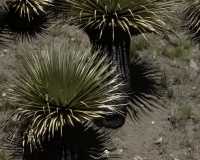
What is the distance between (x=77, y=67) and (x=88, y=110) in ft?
1.99

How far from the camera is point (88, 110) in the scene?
6656 mm

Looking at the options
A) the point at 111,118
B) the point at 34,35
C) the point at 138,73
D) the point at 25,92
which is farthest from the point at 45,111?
the point at 34,35

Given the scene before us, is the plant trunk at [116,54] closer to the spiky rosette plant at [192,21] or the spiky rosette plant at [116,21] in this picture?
the spiky rosette plant at [116,21]

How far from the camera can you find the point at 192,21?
35.1 feet

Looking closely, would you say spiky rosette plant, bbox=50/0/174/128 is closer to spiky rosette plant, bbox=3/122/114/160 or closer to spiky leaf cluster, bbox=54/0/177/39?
spiky leaf cluster, bbox=54/0/177/39

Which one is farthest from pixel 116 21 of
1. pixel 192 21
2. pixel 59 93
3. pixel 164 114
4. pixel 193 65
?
pixel 192 21

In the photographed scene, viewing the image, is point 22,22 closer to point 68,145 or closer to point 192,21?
point 192,21

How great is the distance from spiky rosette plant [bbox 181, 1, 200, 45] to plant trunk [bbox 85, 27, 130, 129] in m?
2.67

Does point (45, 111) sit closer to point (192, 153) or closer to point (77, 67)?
point (77, 67)

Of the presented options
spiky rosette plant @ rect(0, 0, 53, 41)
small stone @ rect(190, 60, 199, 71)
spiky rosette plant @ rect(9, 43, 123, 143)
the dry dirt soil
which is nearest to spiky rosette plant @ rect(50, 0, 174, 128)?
the dry dirt soil

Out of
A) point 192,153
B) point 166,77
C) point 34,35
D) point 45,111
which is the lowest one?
point 192,153

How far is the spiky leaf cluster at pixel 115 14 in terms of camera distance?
24.2 feet

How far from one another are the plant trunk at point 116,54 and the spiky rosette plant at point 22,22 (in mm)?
2625

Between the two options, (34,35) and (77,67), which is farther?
(34,35)
